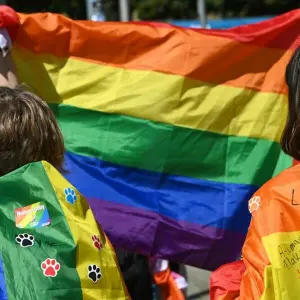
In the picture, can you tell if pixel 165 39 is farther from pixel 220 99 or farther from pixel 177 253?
pixel 177 253

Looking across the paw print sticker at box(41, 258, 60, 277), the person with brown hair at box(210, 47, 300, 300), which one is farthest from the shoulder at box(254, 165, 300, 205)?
the paw print sticker at box(41, 258, 60, 277)

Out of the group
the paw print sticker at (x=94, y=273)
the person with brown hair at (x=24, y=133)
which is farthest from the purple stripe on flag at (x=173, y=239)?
the paw print sticker at (x=94, y=273)

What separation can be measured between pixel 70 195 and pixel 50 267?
0.21 meters

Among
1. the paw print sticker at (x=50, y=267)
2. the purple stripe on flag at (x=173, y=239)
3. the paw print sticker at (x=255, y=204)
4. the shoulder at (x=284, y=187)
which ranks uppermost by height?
the shoulder at (x=284, y=187)

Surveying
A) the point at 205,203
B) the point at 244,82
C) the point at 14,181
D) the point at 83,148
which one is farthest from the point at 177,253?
the point at 14,181

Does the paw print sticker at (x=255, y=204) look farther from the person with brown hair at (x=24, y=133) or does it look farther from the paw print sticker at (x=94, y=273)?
the person with brown hair at (x=24, y=133)

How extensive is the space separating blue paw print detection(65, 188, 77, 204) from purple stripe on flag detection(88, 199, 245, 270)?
3.28 feet

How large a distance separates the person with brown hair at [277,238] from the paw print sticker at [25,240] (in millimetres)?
530

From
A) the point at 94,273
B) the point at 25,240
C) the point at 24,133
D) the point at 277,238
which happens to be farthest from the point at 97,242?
the point at 277,238

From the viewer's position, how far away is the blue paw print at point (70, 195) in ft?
5.97

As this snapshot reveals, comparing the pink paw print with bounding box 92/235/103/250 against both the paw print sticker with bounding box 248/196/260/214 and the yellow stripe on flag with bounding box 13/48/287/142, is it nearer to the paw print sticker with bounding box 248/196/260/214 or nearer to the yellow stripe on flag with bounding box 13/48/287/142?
the paw print sticker with bounding box 248/196/260/214

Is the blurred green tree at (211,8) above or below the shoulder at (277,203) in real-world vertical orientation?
below

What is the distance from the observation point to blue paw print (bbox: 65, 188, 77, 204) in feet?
5.97

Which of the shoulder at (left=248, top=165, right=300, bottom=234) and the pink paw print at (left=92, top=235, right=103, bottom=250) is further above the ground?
the shoulder at (left=248, top=165, right=300, bottom=234)
